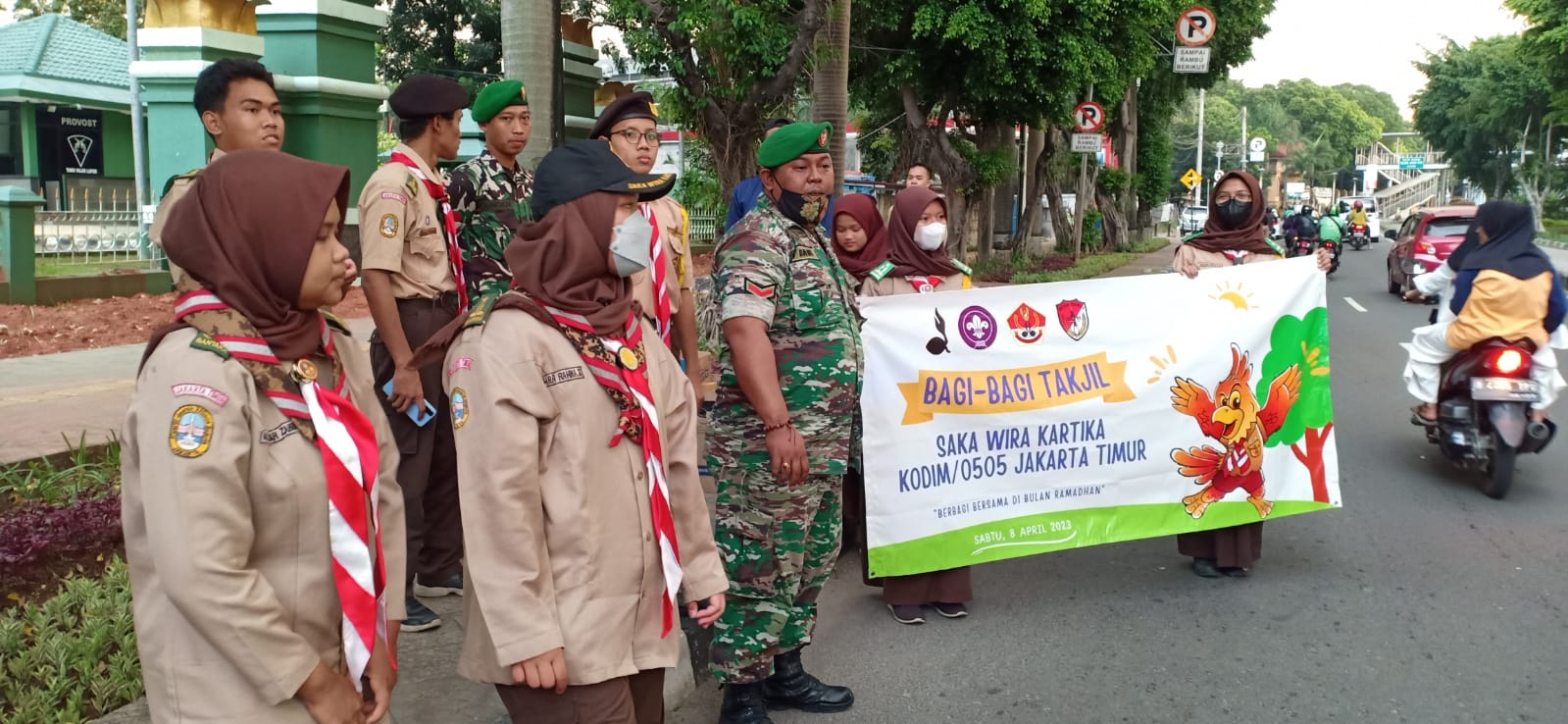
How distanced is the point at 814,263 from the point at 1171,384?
2095 mm

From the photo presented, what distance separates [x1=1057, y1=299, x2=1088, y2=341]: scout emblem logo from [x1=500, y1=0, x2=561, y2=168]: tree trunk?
304 cm

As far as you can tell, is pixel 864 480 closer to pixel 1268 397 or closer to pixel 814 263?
pixel 814 263

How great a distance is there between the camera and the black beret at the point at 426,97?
422cm

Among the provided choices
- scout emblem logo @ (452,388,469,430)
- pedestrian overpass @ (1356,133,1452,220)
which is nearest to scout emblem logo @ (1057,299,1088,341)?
scout emblem logo @ (452,388,469,430)

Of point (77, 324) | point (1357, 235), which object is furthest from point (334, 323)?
point (1357, 235)

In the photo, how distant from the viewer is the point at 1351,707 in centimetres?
386

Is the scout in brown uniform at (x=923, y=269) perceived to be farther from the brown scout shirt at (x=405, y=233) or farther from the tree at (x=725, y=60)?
the tree at (x=725, y=60)

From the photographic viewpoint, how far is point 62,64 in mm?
24297

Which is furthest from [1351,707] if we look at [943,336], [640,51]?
[640,51]

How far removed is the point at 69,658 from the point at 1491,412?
640 centimetres

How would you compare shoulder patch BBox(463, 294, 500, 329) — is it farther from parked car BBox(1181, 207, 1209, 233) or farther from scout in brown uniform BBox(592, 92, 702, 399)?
parked car BBox(1181, 207, 1209, 233)

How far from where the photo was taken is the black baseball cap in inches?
98.1

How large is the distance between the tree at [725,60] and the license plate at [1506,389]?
5.33 meters

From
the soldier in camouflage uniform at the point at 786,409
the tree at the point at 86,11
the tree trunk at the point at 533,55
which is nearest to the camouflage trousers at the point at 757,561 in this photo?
the soldier in camouflage uniform at the point at 786,409
